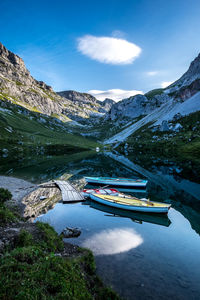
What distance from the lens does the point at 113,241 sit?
1988 cm

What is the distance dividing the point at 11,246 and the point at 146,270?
454 inches

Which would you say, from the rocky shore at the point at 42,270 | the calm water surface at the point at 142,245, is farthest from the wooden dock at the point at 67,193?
the rocky shore at the point at 42,270

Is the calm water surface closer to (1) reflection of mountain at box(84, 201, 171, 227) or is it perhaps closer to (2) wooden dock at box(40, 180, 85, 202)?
(1) reflection of mountain at box(84, 201, 171, 227)

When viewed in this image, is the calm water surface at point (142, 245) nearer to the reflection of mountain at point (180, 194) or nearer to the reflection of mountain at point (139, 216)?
the reflection of mountain at point (139, 216)

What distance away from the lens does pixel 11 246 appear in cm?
1246

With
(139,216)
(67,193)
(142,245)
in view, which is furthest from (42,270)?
(67,193)

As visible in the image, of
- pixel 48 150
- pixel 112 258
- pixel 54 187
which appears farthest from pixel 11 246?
pixel 48 150

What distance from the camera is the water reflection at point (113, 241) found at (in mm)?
18031

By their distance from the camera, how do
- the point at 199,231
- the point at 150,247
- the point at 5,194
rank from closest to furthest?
the point at 150,247, the point at 199,231, the point at 5,194

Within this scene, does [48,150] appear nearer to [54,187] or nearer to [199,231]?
[54,187]

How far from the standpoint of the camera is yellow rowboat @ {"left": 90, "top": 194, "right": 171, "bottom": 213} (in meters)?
28.6

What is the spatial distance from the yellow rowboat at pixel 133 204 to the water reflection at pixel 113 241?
21.2 feet

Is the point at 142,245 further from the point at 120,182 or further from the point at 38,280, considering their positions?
the point at 120,182

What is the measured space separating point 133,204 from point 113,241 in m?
11.1
